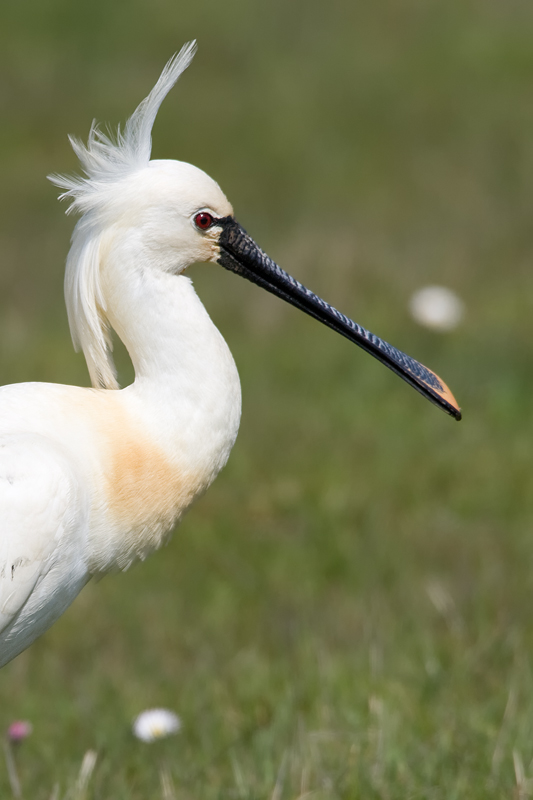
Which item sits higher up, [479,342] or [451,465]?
[479,342]

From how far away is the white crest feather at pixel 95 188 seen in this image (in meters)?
2.84

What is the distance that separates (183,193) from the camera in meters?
2.82

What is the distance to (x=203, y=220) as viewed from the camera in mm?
2895

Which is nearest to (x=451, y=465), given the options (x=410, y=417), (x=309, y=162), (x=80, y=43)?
(x=410, y=417)

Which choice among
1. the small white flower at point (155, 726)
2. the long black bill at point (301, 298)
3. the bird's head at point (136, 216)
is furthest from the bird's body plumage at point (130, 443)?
the small white flower at point (155, 726)

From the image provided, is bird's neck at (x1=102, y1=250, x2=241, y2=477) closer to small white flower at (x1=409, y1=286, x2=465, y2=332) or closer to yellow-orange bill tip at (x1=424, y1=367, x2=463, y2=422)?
yellow-orange bill tip at (x1=424, y1=367, x2=463, y2=422)

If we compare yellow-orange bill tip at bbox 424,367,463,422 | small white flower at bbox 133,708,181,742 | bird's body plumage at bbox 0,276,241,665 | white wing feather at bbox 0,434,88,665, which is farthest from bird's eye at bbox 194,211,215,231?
small white flower at bbox 133,708,181,742

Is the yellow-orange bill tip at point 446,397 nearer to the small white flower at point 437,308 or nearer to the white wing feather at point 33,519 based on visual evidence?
the white wing feather at point 33,519

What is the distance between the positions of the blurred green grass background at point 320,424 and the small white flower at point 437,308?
17 cm

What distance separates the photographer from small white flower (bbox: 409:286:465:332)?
24.0ft

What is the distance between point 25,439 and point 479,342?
5793 millimetres

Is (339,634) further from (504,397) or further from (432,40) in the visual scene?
(432,40)

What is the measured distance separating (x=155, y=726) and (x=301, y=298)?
4.49 feet

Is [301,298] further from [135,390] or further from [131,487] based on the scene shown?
[131,487]
